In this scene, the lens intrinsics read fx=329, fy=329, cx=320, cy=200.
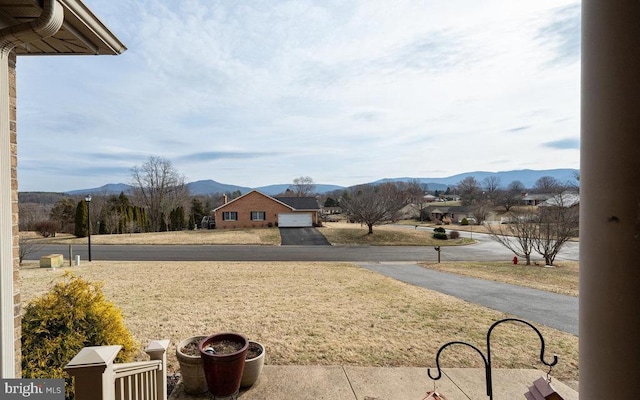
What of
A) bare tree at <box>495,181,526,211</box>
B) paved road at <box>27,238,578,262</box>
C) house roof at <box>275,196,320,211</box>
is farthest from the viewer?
bare tree at <box>495,181,526,211</box>

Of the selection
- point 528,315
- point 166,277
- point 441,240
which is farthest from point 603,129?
point 441,240

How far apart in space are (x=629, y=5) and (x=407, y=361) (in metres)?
4.63

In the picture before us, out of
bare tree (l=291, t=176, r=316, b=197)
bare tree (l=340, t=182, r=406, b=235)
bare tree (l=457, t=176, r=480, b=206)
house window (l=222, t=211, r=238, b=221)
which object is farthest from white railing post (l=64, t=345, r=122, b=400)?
bare tree (l=291, t=176, r=316, b=197)

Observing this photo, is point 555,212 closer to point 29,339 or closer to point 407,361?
point 407,361

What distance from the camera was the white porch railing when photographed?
2.19 metres

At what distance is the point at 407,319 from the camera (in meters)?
6.79

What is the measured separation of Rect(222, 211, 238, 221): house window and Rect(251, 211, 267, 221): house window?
192cm

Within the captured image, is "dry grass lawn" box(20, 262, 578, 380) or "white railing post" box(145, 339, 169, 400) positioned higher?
"white railing post" box(145, 339, 169, 400)

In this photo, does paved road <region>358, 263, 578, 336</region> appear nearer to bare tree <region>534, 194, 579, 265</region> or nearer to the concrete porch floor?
the concrete porch floor

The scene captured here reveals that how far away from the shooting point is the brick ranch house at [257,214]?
3766 centimetres

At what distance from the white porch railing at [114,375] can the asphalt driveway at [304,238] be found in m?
22.9

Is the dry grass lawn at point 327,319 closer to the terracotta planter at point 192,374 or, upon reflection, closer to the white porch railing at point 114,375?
the terracotta planter at point 192,374

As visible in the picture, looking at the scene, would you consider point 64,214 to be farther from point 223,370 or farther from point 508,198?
point 508,198

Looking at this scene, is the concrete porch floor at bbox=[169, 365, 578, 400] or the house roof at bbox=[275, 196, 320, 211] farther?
the house roof at bbox=[275, 196, 320, 211]
